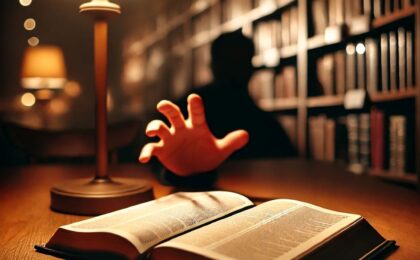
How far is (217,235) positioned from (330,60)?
205 cm

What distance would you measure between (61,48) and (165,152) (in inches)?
132

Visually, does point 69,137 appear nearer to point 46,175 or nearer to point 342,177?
point 46,175

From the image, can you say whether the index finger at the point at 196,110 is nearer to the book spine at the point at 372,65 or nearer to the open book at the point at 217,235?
the open book at the point at 217,235

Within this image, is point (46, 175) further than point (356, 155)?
No

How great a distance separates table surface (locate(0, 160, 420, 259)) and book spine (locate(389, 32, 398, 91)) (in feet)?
2.25

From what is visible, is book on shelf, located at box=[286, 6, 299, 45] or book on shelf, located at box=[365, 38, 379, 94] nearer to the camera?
book on shelf, located at box=[365, 38, 379, 94]

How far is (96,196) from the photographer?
0.77m

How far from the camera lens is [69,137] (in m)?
1.63

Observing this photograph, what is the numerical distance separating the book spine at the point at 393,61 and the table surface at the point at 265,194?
69 centimetres

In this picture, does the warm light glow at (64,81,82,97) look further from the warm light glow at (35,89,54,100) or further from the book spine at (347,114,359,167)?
the book spine at (347,114,359,167)

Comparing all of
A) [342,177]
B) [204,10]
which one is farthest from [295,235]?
[204,10]

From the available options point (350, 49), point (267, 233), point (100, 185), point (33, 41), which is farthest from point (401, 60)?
point (33, 41)

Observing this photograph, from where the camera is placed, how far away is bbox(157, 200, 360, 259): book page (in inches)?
18.5

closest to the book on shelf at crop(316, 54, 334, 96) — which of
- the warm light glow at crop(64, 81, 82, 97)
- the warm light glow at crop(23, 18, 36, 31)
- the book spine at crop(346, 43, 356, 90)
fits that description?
the book spine at crop(346, 43, 356, 90)
